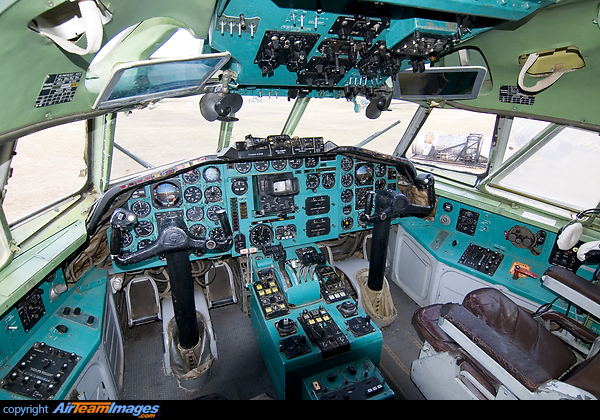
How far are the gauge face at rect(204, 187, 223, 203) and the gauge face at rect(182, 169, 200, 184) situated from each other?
0.17 meters

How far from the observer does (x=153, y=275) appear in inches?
177

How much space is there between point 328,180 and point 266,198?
32.8 inches

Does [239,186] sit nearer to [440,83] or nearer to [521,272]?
[440,83]

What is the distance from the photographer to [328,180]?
436cm

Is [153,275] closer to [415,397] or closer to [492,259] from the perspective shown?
[415,397]

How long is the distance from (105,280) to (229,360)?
1.54 meters

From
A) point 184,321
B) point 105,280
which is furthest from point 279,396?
point 105,280

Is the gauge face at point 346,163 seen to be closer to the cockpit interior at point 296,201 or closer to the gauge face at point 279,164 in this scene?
the cockpit interior at point 296,201

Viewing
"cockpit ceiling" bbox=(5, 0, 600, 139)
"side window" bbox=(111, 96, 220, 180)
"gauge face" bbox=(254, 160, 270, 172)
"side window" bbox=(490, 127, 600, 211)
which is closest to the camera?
"cockpit ceiling" bbox=(5, 0, 600, 139)

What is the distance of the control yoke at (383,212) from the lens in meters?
3.67

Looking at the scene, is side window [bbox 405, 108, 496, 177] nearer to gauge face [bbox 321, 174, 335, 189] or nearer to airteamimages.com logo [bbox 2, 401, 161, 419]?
gauge face [bbox 321, 174, 335, 189]

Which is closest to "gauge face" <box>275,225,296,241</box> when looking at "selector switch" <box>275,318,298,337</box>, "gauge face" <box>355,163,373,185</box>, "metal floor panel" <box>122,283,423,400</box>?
"gauge face" <box>355,163,373,185</box>

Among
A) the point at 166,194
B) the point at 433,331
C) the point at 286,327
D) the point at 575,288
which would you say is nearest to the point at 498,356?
the point at 433,331

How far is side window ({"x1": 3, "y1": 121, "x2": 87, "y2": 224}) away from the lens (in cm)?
242
